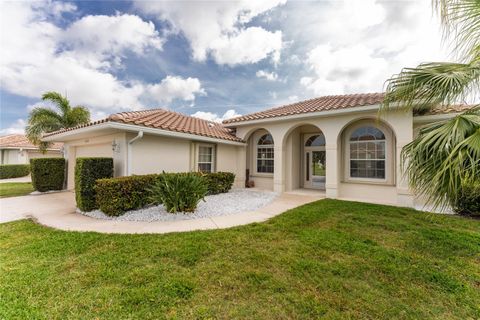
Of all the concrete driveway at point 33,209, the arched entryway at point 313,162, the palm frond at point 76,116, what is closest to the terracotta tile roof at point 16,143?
the palm frond at point 76,116

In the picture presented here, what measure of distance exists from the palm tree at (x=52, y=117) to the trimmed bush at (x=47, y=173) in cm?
419

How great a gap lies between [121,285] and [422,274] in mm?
5136

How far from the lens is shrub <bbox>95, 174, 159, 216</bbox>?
22.4 feet

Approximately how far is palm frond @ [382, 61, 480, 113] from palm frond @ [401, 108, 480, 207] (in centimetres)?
50

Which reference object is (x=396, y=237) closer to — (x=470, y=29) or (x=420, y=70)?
(x=420, y=70)

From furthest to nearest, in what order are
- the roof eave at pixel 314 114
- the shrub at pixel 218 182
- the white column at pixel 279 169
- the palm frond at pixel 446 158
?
the white column at pixel 279 169
the shrub at pixel 218 182
the roof eave at pixel 314 114
the palm frond at pixel 446 158

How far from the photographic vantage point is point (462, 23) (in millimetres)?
3762

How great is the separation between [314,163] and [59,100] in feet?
64.5

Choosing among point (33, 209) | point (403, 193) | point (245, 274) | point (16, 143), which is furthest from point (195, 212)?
point (16, 143)

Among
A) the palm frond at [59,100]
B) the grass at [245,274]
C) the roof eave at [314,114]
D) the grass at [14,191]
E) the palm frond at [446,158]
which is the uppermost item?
the palm frond at [59,100]

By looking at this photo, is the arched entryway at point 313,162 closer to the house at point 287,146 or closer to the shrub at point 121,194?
the house at point 287,146

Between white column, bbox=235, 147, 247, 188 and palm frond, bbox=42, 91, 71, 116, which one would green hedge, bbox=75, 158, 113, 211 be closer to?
white column, bbox=235, 147, 247, 188

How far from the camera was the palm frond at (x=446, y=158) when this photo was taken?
2.96m

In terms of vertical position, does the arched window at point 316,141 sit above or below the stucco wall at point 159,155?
above
